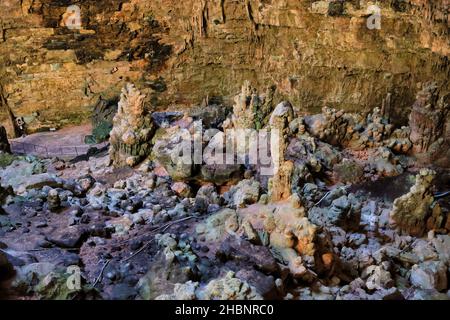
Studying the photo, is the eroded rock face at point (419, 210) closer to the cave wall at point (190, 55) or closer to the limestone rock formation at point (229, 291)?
the limestone rock formation at point (229, 291)

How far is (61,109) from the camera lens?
16500 mm

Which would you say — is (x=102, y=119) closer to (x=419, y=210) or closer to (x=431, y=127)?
(x=431, y=127)

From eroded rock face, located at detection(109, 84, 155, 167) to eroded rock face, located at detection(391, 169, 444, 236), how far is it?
5918 mm

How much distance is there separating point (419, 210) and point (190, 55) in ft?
33.6

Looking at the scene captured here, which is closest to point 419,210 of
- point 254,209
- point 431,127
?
point 254,209

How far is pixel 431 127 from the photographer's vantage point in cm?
1088

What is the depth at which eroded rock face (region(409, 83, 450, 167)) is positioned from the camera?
10.7 meters

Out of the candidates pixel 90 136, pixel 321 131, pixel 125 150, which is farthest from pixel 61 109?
pixel 321 131

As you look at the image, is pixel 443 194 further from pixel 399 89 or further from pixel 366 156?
pixel 399 89

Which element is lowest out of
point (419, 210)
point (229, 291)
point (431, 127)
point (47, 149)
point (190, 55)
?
point (47, 149)

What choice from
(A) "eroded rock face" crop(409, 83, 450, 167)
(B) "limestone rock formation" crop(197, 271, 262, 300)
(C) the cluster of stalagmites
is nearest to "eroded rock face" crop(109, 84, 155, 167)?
(C) the cluster of stalagmites

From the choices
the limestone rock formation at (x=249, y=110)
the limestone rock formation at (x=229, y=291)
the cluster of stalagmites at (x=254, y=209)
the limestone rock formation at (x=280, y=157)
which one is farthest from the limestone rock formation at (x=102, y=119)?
the limestone rock formation at (x=229, y=291)

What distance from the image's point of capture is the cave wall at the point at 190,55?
530 inches

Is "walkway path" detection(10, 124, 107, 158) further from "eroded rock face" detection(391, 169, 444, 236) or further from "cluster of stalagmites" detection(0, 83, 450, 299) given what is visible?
"eroded rock face" detection(391, 169, 444, 236)
